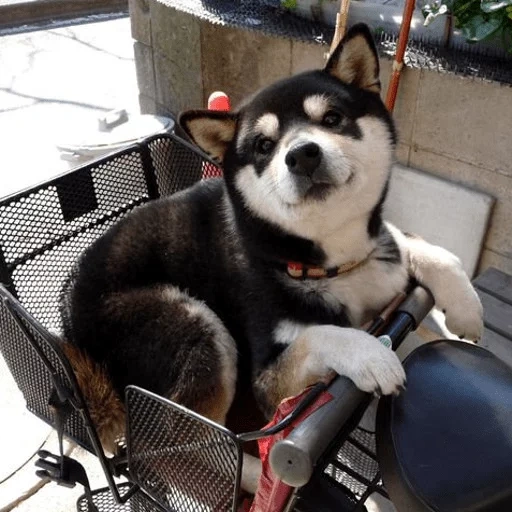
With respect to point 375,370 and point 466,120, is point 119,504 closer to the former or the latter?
point 375,370

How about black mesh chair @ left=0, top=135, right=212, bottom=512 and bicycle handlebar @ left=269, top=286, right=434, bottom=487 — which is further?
black mesh chair @ left=0, top=135, right=212, bottom=512

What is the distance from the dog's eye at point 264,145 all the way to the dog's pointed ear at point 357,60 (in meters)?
0.23

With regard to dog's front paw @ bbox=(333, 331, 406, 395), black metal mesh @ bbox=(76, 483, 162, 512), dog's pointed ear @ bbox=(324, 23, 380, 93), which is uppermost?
dog's pointed ear @ bbox=(324, 23, 380, 93)

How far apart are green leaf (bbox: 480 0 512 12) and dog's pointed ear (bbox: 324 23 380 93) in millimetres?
999

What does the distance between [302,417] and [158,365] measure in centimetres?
63

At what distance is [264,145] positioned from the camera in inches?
53.4

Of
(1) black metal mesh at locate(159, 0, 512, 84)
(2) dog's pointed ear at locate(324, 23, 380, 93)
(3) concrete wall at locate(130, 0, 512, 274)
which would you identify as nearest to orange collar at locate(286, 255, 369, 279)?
(2) dog's pointed ear at locate(324, 23, 380, 93)

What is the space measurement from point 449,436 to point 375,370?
16 centimetres

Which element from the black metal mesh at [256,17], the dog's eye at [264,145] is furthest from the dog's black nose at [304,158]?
the black metal mesh at [256,17]

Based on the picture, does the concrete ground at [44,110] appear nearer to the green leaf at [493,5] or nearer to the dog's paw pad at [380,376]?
the dog's paw pad at [380,376]

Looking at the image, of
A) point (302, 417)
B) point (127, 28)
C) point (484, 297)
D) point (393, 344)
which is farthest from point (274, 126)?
point (127, 28)

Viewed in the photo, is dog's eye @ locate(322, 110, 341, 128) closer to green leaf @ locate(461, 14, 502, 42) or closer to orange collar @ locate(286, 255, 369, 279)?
orange collar @ locate(286, 255, 369, 279)

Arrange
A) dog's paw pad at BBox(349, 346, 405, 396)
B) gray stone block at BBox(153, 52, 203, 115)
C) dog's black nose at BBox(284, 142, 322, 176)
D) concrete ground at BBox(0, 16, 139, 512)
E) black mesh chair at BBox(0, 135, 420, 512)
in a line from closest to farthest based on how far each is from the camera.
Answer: dog's paw pad at BBox(349, 346, 405, 396) → black mesh chair at BBox(0, 135, 420, 512) → dog's black nose at BBox(284, 142, 322, 176) → concrete ground at BBox(0, 16, 139, 512) → gray stone block at BBox(153, 52, 203, 115)

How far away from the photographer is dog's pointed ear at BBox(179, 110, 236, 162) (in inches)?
51.9
